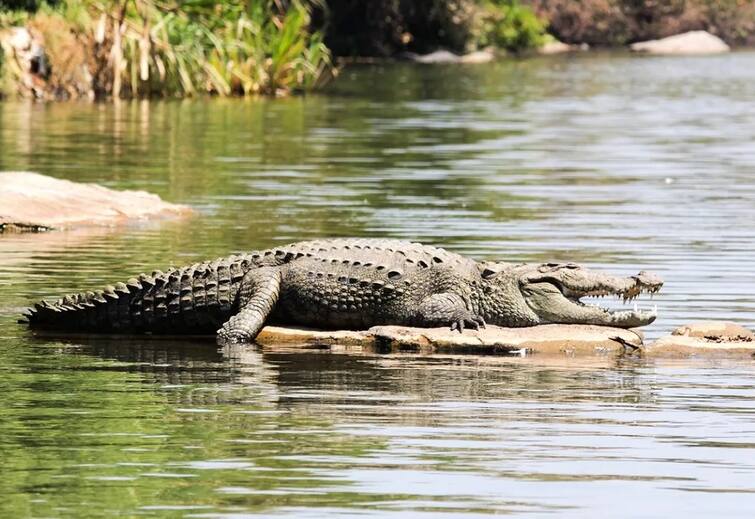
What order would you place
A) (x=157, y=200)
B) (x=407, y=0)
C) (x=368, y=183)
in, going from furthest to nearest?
(x=407, y=0), (x=368, y=183), (x=157, y=200)

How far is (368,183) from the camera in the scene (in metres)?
25.3

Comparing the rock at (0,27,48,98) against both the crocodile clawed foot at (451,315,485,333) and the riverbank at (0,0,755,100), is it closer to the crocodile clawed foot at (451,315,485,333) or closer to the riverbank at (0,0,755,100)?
the riverbank at (0,0,755,100)

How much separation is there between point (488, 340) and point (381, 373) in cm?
114

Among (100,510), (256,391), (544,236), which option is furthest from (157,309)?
(544,236)

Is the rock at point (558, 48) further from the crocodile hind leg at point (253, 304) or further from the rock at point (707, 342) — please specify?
the rock at point (707, 342)

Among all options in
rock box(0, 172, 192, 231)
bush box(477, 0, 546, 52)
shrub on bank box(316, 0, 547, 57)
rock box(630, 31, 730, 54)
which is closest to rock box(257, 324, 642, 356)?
rock box(0, 172, 192, 231)

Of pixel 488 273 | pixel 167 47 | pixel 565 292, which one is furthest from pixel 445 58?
pixel 565 292

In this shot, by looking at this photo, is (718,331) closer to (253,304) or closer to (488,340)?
(488,340)

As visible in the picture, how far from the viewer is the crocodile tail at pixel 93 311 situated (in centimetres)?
1266

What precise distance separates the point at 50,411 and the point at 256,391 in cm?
116

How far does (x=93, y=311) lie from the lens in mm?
12688

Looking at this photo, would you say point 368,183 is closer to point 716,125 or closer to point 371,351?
point 371,351

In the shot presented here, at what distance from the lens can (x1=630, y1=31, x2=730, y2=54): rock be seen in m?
95.6

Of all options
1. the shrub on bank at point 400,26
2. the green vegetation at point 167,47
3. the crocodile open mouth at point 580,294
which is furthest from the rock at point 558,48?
the crocodile open mouth at point 580,294
